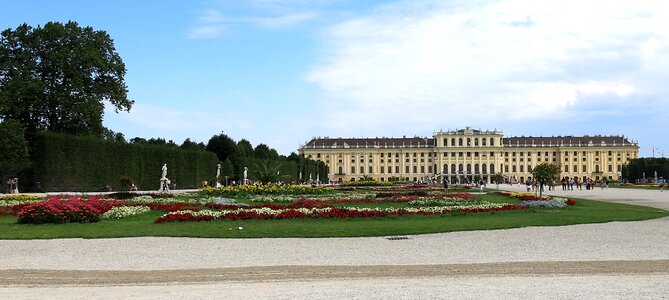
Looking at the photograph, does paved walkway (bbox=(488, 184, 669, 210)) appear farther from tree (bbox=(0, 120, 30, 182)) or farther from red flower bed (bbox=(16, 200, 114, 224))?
tree (bbox=(0, 120, 30, 182))

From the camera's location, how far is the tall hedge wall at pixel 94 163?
31500mm

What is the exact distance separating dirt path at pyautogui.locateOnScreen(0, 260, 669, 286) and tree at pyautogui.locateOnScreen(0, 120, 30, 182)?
2315 cm

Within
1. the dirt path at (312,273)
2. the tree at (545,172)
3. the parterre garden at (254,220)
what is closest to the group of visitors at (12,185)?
the parterre garden at (254,220)

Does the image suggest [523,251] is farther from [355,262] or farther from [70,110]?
[70,110]

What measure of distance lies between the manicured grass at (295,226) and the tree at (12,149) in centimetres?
1421

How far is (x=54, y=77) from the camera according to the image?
3344cm

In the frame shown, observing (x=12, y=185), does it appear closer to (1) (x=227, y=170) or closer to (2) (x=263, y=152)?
(1) (x=227, y=170)

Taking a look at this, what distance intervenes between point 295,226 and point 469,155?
119 m

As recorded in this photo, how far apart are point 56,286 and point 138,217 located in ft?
29.5

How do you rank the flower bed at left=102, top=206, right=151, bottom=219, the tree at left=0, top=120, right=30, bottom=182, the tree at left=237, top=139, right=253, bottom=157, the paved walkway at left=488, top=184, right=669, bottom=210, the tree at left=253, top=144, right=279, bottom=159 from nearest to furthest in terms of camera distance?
the flower bed at left=102, top=206, right=151, bottom=219 → the paved walkway at left=488, top=184, right=669, bottom=210 → the tree at left=0, top=120, right=30, bottom=182 → the tree at left=237, top=139, right=253, bottom=157 → the tree at left=253, top=144, right=279, bottom=159

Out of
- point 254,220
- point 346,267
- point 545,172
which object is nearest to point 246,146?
point 545,172

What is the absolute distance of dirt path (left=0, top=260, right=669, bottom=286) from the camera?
7141 mm

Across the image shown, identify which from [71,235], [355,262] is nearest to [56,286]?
[355,262]

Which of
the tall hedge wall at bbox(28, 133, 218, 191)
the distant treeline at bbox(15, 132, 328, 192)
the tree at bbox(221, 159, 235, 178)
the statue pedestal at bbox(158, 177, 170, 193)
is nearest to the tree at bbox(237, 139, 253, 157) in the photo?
the tree at bbox(221, 159, 235, 178)
